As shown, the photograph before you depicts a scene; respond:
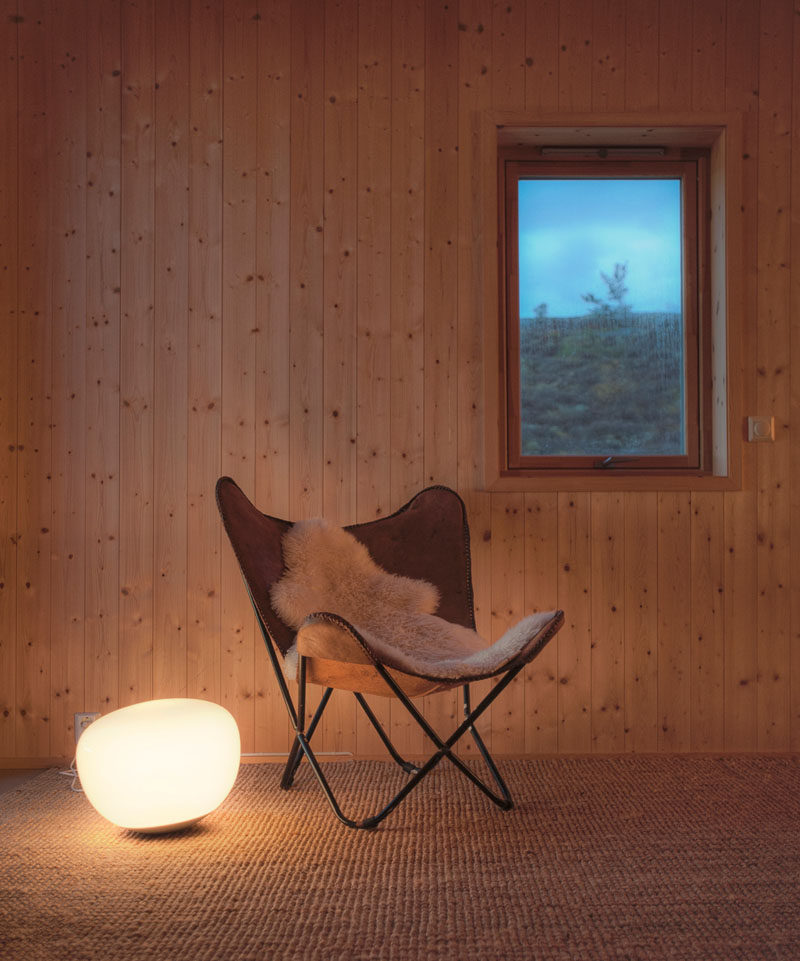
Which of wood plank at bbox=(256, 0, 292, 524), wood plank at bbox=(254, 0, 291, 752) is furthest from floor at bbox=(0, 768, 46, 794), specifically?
wood plank at bbox=(256, 0, 292, 524)

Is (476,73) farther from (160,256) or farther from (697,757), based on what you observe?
(697,757)

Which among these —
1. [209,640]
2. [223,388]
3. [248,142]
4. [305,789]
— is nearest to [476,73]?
[248,142]

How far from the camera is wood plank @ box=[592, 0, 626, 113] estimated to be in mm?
2824

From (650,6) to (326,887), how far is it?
2.87 metres

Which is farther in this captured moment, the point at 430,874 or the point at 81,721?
the point at 81,721

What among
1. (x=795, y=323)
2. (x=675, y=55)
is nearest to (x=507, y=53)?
(x=675, y=55)

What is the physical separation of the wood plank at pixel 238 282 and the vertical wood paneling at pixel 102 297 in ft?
1.20

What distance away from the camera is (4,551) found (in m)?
2.82

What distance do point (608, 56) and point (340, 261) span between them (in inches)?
44.9

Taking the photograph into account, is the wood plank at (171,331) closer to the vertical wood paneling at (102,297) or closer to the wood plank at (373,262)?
the vertical wood paneling at (102,297)

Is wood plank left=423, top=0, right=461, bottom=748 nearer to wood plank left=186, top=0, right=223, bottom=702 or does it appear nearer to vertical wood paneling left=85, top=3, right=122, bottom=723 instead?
wood plank left=186, top=0, right=223, bottom=702

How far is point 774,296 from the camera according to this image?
9.30ft

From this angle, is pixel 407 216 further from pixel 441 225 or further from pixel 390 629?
pixel 390 629

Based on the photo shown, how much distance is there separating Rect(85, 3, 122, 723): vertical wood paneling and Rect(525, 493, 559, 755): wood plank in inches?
54.7
